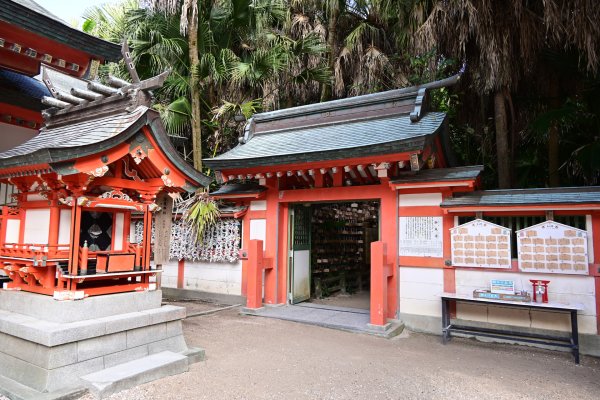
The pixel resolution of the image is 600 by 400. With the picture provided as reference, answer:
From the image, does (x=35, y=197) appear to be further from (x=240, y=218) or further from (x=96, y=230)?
(x=240, y=218)

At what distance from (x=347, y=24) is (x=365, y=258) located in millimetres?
7131

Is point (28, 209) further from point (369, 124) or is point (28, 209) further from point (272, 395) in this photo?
point (369, 124)

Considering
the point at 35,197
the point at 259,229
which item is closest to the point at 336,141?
the point at 259,229

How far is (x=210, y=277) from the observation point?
8.77 metres

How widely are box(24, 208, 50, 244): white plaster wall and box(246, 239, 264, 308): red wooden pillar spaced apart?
3.83m

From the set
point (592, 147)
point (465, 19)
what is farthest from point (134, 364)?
point (592, 147)

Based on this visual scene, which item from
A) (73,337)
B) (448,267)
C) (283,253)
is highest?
(283,253)

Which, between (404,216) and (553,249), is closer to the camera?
(553,249)

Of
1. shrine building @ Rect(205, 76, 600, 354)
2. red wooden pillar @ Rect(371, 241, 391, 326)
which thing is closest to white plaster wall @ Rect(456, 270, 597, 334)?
shrine building @ Rect(205, 76, 600, 354)

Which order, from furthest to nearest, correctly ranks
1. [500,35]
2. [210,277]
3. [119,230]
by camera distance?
[210,277] < [500,35] < [119,230]

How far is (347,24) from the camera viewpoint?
11.5 m

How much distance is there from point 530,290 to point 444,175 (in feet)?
6.87

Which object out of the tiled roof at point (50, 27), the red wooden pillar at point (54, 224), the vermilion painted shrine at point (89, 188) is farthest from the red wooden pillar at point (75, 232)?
the tiled roof at point (50, 27)

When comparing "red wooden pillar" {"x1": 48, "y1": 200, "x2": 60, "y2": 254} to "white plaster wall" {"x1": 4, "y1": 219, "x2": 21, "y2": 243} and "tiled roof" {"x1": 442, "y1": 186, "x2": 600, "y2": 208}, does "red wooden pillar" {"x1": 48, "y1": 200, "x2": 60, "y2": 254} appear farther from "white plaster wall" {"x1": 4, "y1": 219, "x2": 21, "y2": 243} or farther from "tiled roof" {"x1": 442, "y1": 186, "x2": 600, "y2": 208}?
"tiled roof" {"x1": 442, "y1": 186, "x2": 600, "y2": 208}
